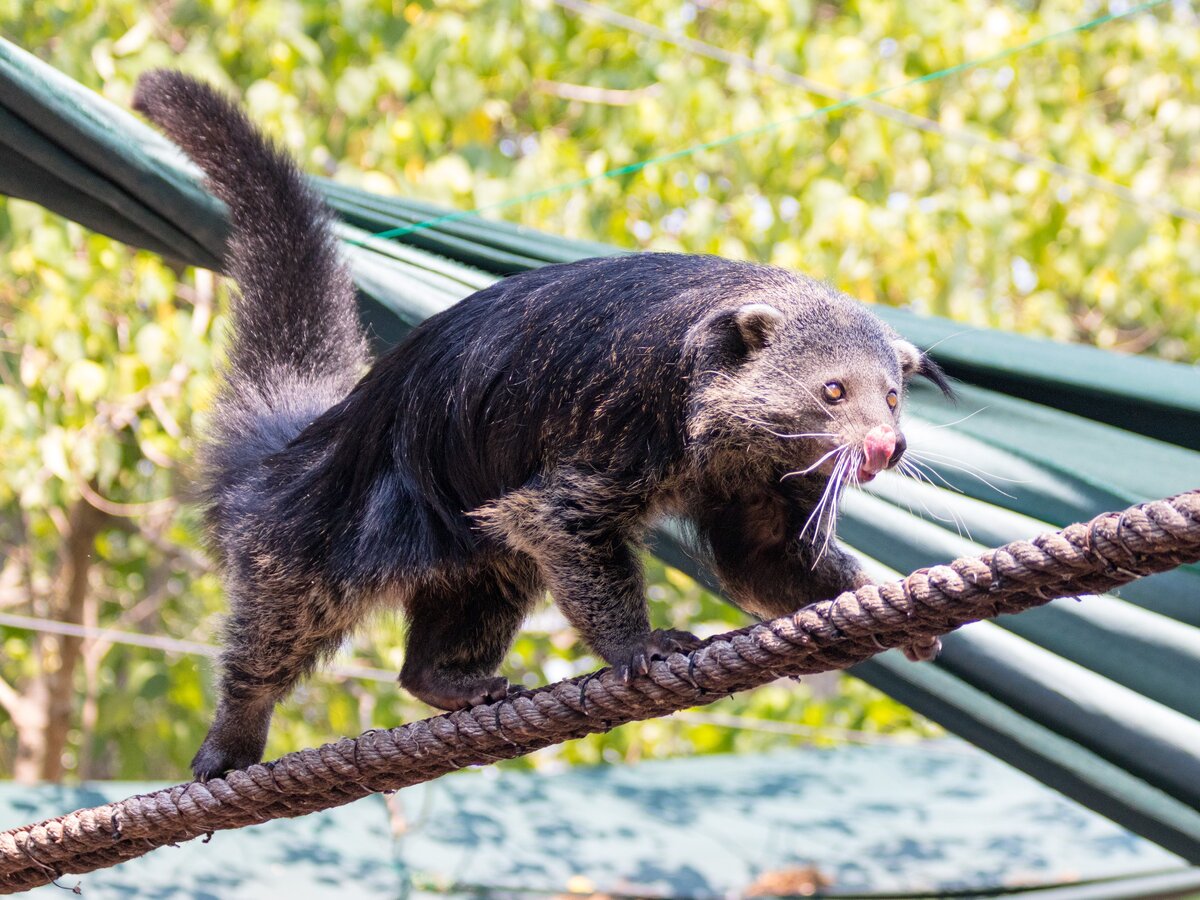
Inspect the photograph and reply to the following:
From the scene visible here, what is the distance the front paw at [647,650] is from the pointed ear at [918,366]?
0.51 meters

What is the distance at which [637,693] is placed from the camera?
149cm

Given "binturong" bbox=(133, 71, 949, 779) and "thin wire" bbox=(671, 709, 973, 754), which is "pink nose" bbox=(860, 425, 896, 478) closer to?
"binturong" bbox=(133, 71, 949, 779)

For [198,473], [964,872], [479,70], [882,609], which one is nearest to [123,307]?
[479,70]

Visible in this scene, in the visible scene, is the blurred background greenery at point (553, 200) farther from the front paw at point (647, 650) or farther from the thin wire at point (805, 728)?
the front paw at point (647, 650)

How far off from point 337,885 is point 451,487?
5.02 feet

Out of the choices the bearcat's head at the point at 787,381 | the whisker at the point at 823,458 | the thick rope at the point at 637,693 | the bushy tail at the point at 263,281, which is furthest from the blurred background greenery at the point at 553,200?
the whisker at the point at 823,458

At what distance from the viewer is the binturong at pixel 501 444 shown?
1.71m

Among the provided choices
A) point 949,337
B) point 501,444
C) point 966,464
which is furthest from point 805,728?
point 501,444

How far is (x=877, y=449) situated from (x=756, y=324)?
0.90 feet

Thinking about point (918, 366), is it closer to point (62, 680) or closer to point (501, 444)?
point (501, 444)

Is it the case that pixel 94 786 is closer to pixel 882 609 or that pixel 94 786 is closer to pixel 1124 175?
pixel 882 609

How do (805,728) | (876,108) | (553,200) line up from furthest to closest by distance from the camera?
(805,728), (553,200), (876,108)

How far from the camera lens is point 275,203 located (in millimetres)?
2285

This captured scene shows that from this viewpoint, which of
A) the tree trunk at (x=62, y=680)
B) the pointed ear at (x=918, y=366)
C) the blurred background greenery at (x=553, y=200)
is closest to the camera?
the pointed ear at (x=918, y=366)
